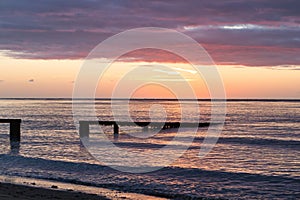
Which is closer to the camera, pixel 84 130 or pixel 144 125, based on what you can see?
pixel 84 130

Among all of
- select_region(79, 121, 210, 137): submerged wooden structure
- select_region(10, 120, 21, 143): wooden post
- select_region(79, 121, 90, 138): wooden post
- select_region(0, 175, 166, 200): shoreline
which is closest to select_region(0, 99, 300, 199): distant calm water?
select_region(0, 175, 166, 200): shoreline

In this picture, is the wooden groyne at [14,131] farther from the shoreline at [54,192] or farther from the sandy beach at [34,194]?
the sandy beach at [34,194]

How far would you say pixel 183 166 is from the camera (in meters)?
24.4

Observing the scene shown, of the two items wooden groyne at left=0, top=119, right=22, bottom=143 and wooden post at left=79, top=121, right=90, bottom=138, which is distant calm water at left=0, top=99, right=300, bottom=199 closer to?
wooden groyne at left=0, top=119, right=22, bottom=143

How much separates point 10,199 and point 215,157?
17.7 metres

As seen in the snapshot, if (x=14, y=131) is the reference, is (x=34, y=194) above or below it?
below

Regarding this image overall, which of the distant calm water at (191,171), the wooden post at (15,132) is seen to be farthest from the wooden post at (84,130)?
the distant calm water at (191,171)

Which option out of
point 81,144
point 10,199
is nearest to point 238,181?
point 10,199

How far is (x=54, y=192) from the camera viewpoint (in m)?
15.4

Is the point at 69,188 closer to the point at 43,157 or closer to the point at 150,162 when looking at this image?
the point at 150,162

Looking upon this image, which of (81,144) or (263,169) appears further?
(81,144)

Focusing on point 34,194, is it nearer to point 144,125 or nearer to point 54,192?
point 54,192

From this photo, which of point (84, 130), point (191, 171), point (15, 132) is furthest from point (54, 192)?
point (84, 130)

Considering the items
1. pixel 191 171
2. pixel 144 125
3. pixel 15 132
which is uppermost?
pixel 144 125
